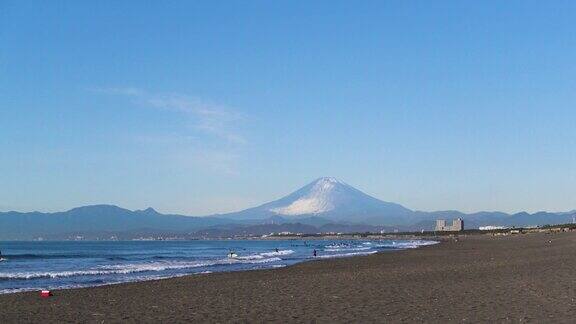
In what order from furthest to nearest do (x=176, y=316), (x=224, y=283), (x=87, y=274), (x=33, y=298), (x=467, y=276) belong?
(x=87, y=274), (x=224, y=283), (x=467, y=276), (x=33, y=298), (x=176, y=316)

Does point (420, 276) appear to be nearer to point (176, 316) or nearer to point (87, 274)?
point (176, 316)

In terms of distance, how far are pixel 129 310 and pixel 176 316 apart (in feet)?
5.84

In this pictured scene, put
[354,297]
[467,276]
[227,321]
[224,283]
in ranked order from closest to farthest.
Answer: [227,321]
[354,297]
[467,276]
[224,283]

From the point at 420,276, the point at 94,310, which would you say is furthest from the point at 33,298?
the point at 420,276

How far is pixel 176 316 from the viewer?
1314 cm

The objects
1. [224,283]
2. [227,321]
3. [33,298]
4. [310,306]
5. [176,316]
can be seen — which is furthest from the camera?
[224,283]

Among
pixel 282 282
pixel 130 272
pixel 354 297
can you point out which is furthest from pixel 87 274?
pixel 354 297

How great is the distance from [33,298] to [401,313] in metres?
11.0

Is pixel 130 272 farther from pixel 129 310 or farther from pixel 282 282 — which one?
pixel 129 310

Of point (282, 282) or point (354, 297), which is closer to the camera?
point (354, 297)

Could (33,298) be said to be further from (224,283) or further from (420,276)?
(420,276)

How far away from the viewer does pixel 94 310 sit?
1459cm

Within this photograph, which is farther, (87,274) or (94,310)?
(87,274)

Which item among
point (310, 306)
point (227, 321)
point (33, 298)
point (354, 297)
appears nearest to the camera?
point (227, 321)
